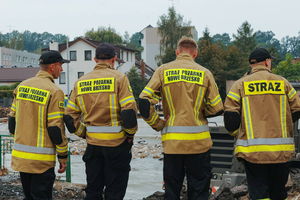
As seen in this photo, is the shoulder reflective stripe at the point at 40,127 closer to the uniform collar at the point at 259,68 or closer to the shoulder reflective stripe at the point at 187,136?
the shoulder reflective stripe at the point at 187,136

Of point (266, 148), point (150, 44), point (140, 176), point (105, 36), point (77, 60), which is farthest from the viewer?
point (150, 44)

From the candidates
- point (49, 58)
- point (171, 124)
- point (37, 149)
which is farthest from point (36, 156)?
point (171, 124)

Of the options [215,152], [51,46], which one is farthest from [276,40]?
[215,152]

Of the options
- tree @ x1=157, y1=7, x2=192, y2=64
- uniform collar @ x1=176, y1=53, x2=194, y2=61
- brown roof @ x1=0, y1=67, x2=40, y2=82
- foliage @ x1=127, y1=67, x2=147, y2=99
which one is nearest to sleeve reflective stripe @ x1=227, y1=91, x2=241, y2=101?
uniform collar @ x1=176, y1=53, x2=194, y2=61

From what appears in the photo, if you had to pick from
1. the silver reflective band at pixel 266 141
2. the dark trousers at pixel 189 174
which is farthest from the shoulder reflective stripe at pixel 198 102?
the silver reflective band at pixel 266 141

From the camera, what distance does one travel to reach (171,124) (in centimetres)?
524

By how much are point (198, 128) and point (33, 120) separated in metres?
1.82

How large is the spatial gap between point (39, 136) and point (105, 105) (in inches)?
31.7

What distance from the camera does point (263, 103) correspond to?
5.04 meters

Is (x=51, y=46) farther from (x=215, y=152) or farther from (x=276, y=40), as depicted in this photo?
(x=276, y=40)

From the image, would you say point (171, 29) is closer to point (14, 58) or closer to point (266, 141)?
point (14, 58)

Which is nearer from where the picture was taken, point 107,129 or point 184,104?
point 184,104

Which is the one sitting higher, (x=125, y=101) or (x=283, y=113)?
(x=125, y=101)

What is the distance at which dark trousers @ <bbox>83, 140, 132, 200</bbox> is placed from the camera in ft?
17.5
